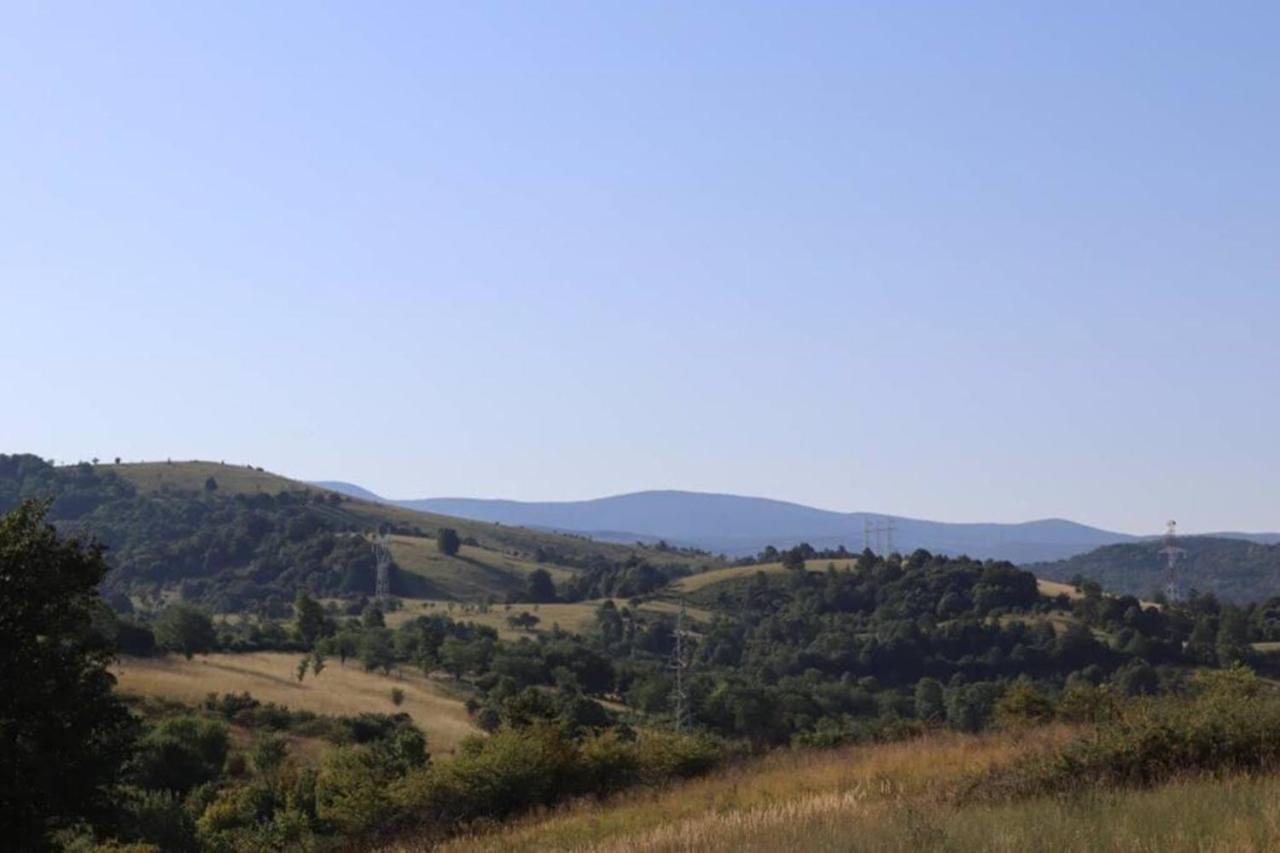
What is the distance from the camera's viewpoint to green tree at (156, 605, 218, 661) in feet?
236

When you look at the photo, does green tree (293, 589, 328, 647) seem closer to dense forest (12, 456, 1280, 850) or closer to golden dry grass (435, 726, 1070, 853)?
dense forest (12, 456, 1280, 850)

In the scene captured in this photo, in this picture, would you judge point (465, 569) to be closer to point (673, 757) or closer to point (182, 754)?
point (182, 754)

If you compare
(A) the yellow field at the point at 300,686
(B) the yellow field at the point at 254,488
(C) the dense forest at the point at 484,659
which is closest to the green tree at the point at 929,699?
(C) the dense forest at the point at 484,659

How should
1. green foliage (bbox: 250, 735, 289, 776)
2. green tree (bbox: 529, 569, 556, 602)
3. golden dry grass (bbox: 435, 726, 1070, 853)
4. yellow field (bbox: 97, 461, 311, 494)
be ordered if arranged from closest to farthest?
1. golden dry grass (bbox: 435, 726, 1070, 853)
2. green foliage (bbox: 250, 735, 289, 776)
3. green tree (bbox: 529, 569, 556, 602)
4. yellow field (bbox: 97, 461, 311, 494)

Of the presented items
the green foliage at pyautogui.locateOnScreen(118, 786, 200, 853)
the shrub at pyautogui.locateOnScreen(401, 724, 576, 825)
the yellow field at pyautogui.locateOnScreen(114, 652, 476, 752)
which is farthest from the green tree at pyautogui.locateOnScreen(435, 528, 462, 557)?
the shrub at pyautogui.locateOnScreen(401, 724, 576, 825)

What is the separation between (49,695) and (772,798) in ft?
31.0

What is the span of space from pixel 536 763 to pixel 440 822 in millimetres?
2208

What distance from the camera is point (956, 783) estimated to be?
1439cm

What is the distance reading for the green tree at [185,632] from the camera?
71.9 m

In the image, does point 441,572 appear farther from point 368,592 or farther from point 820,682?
point 820,682

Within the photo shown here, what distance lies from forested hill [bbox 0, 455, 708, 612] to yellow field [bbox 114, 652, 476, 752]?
52436mm

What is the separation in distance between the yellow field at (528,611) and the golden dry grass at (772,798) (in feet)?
281

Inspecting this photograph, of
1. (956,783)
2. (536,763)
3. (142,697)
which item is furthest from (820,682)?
(956,783)

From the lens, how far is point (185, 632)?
240 ft
